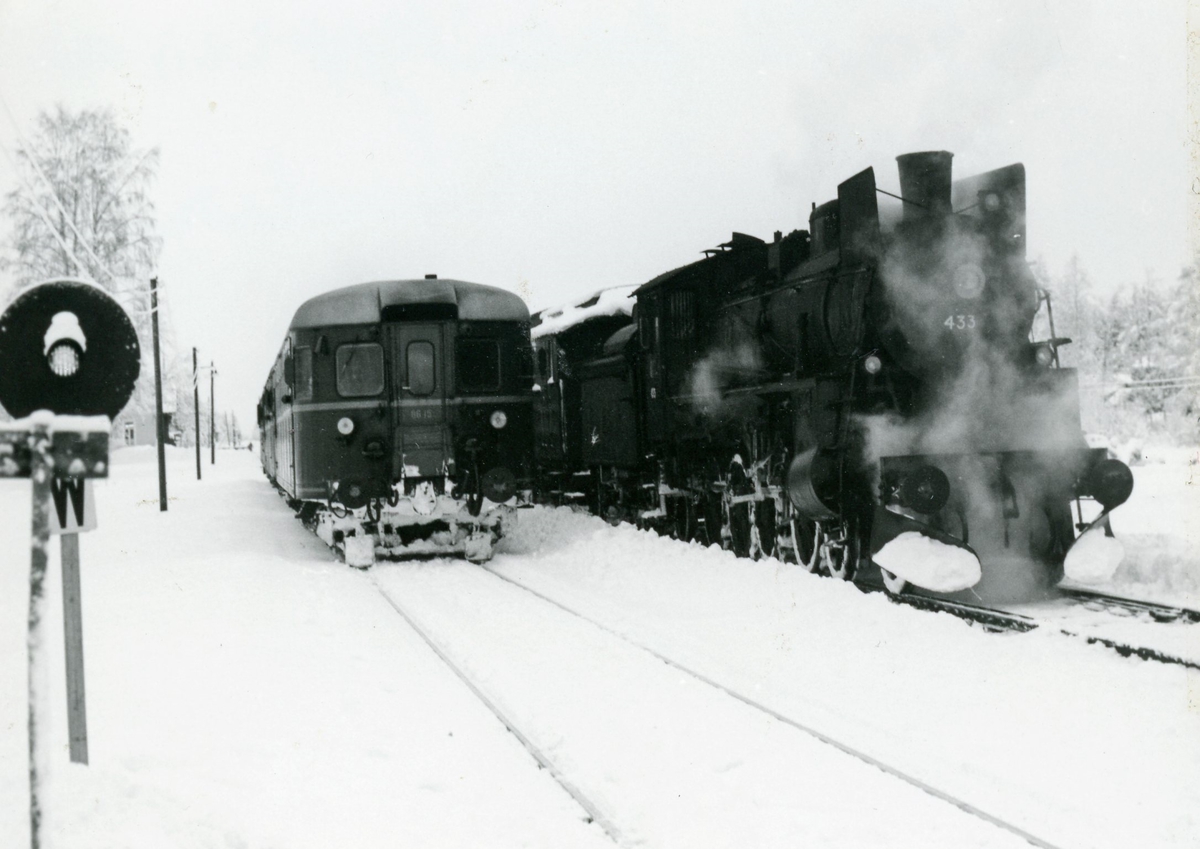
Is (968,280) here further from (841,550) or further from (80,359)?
(80,359)

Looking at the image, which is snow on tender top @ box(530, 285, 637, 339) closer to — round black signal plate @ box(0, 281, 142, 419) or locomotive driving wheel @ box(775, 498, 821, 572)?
locomotive driving wheel @ box(775, 498, 821, 572)

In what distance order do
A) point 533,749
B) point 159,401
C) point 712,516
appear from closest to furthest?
1. point 533,749
2. point 712,516
3. point 159,401

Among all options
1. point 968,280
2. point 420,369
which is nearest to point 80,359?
point 968,280

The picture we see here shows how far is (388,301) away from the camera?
36.6 ft

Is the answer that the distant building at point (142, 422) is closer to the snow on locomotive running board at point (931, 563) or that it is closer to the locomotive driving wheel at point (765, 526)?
the locomotive driving wheel at point (765, 526)

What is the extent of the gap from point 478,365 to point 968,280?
221 inches

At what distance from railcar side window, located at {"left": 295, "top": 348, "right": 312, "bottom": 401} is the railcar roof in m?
0.31

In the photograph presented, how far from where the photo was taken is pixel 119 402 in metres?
3.17

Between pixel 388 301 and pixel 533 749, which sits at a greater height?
pixel 388 301

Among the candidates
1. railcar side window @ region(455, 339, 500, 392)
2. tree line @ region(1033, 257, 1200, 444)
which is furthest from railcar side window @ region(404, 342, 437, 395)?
tree line @ region(1033, 257, 1200, 444)

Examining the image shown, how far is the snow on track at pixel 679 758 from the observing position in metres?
3.72

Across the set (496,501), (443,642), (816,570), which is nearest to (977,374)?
(816,570)

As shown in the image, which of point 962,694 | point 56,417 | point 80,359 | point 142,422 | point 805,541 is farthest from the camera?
point 142,422

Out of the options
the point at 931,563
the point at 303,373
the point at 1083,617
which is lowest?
the point at 1083,617
